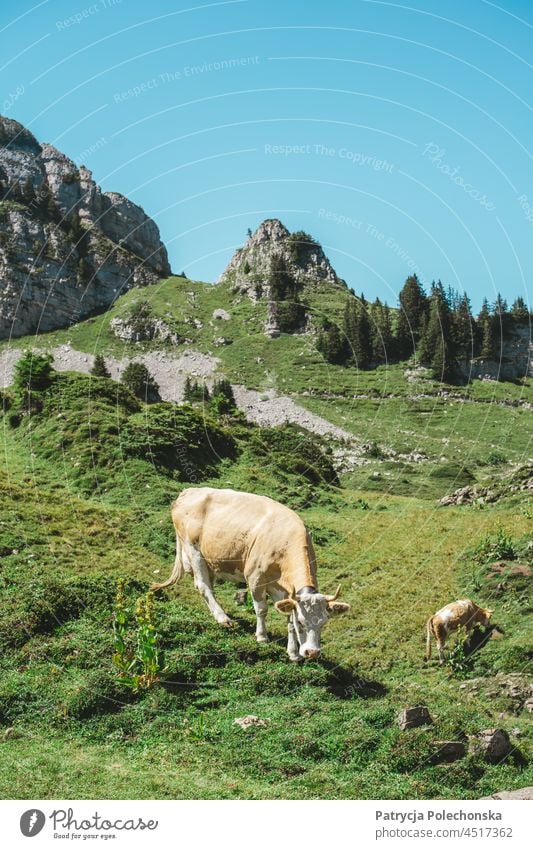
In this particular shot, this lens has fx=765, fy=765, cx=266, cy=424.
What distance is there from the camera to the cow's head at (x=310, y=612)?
13258 millimetres

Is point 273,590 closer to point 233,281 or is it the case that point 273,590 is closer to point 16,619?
point 16,619

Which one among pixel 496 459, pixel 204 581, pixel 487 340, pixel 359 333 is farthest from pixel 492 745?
pixel 487 340

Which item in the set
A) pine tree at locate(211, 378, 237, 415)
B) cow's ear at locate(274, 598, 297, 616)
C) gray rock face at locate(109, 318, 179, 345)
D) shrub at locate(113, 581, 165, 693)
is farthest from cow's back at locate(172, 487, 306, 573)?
gray rock face at locate(109, 318, 179, 345)

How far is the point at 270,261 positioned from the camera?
128 metres

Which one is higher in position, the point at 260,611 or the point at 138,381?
the point at 138,381

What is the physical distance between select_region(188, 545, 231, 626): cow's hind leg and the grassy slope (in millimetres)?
304

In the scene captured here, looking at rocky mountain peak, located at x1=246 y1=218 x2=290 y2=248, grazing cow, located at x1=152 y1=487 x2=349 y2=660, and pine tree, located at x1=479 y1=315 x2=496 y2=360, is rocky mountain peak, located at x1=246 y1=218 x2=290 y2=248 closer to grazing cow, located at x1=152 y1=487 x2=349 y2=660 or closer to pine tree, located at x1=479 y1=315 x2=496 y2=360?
pine tree, located at x1=479 y1=315 x2=496 y2=360

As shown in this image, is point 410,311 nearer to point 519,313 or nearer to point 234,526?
point 519,313

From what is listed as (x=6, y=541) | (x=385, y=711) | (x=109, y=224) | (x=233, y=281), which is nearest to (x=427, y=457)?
(x=6, y=541)

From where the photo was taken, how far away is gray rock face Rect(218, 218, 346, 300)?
121688 mm

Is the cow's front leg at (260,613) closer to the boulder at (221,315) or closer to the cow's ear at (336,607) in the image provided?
the cow's ear at (336,607)

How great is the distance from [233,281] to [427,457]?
74.7 metres

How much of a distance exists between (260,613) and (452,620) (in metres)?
4.56
